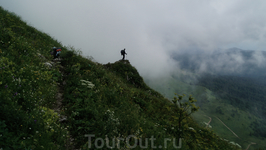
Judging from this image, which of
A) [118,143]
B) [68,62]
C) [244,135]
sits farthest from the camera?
[244,135]

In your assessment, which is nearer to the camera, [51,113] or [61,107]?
[51,113]

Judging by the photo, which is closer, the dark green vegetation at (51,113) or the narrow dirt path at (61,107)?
the dark green vegetation at (51,113)

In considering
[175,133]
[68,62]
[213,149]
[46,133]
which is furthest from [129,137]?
[68,62]

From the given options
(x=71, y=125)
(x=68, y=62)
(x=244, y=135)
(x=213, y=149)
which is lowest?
(x=244, y=135)

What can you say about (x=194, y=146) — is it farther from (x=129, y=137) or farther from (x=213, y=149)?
(x=129, y=137)

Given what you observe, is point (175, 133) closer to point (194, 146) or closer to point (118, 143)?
point (194, 146)

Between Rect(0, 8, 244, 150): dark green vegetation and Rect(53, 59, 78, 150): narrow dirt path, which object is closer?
Rect(0, 8, 244, 150): dark green vegetation

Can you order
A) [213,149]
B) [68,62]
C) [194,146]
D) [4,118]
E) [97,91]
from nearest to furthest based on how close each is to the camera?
[4,118] → [194,146] → [97,91] → [213,149] → [68,62]

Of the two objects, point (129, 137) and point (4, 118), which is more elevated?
point (4, 118)

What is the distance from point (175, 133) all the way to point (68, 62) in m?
10.7

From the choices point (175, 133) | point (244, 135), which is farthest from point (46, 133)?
point (244, 135)

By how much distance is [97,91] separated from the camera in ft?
27.9

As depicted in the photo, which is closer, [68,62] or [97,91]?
[97,91]

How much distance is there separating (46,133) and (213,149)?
10510mm
